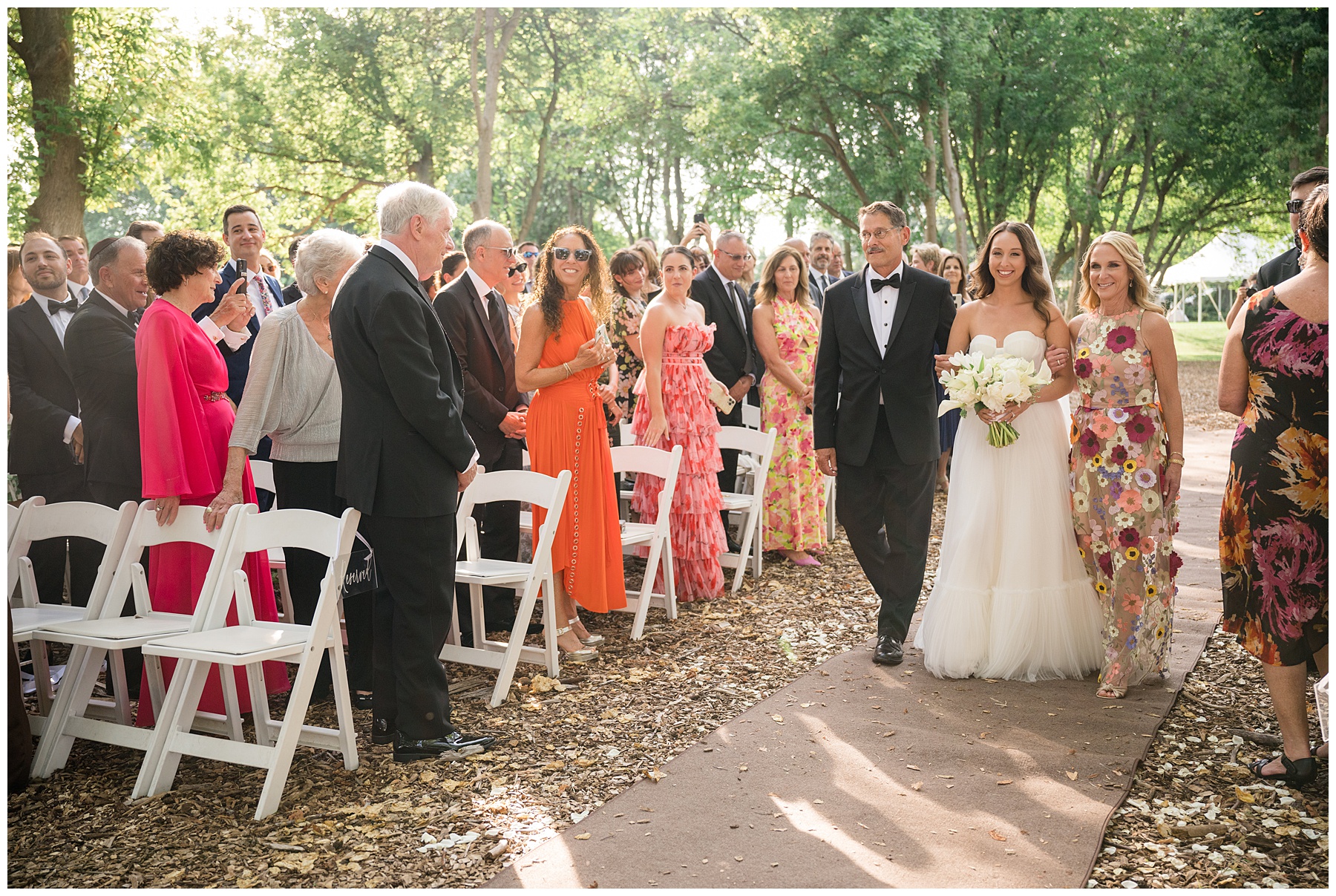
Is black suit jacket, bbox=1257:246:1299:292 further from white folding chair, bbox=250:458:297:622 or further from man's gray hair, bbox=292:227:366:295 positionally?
white folding chair, bbox=250:458:297:622

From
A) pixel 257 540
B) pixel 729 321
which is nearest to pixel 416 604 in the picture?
pixel 257 540

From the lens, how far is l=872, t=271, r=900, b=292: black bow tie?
547cm

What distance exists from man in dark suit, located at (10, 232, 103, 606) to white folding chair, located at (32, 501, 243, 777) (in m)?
1.44

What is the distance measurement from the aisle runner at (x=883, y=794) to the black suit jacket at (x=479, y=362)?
2.18m

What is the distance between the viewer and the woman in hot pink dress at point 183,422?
14.4ft

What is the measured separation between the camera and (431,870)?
3.27 m

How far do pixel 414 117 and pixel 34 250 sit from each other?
2059cm

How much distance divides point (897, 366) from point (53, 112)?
11.3 metres

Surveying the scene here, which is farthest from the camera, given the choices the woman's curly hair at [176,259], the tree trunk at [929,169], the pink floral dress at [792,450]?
the tree trunk at [929,169]

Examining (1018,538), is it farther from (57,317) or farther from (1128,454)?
(57,317)

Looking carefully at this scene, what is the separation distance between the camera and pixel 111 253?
5.07m

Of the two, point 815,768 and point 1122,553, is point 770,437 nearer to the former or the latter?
point 1122,553

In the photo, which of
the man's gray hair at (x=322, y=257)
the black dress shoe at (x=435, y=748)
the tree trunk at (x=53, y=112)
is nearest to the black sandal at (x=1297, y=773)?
the black dress shoe at (x=435, y=748)

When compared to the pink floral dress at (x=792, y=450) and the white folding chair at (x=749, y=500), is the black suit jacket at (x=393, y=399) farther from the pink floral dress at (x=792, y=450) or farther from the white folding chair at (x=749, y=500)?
the pink floral dress at (x=792, y=450)
